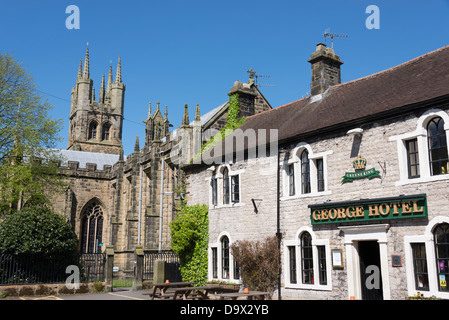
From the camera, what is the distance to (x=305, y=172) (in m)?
16.3

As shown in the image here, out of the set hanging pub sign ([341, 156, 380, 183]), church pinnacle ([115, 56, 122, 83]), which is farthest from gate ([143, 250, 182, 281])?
church pinnacle ([115, 56, 122, 83])

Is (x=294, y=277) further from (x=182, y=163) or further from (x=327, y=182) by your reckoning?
(x=182, y=163)

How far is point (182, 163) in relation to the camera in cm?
2338

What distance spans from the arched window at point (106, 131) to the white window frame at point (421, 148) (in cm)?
4908

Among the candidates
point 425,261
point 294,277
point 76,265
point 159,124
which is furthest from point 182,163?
point 159,124

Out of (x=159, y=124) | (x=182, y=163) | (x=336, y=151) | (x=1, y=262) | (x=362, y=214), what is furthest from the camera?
(x=159, y=124)

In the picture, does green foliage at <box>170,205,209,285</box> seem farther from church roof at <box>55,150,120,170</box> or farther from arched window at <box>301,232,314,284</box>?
church roof at <box>55,150,120,170</box>

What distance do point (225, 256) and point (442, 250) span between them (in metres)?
9.72

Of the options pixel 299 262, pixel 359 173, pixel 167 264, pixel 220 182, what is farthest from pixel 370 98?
pixel 167 264

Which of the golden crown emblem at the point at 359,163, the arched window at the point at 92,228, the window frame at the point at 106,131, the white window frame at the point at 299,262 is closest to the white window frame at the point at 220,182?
the white window frame at the point at 299,262

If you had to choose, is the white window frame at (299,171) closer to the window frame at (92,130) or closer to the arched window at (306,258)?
the arched window at (306,258)

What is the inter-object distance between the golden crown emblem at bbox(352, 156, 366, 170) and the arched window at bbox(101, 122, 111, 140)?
1877 inches

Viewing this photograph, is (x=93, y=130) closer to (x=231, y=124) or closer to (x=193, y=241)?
(x=231, y=124)

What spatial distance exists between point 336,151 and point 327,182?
1116 millimetres
